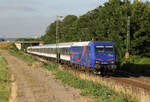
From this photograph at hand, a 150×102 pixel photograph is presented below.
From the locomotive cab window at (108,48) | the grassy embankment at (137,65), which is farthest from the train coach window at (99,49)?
the grassy embankment at (137,65)

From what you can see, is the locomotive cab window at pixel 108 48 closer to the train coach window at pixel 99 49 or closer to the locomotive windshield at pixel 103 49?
the locomotive windshield at pixel 103 49

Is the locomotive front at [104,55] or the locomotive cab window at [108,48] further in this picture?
the locomotive cab window at [108,48]

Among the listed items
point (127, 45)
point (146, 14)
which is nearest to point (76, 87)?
point (127, 45)

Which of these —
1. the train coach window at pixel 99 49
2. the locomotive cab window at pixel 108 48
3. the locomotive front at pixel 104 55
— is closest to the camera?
the locomotive front at pixel 104 55

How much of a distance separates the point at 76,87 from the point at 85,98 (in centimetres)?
299

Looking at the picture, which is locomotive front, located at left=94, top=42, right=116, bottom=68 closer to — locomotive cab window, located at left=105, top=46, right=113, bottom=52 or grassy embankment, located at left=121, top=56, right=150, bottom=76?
locomotive cab window, located at left=105, top=46, right=113, bottom=52

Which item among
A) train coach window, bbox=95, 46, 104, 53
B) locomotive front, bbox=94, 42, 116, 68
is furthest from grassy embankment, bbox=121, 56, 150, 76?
train coach window, bbox=95, 46, 104, 53

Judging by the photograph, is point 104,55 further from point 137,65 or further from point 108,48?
point 137,65

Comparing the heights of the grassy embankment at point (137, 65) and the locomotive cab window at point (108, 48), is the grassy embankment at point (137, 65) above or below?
below

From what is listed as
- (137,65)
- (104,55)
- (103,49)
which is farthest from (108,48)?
(137,65)

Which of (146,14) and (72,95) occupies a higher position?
(146,14)

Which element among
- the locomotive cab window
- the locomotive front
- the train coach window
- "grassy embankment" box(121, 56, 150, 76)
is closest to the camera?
the locomotive front

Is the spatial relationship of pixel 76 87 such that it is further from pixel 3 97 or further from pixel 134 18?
pixel 134 18

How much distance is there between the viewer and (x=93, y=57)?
20000mm
